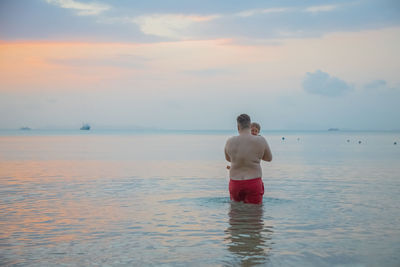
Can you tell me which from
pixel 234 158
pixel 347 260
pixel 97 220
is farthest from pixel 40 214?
pixel 347 260

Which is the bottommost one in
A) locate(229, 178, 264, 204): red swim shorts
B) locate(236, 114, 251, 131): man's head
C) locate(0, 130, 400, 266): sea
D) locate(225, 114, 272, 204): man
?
locate(0, 130, 400, 266): sea

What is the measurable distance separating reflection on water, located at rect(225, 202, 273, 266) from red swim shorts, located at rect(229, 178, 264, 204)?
0.22 m

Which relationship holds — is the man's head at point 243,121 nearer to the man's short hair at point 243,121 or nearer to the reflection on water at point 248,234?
the man's short hair at point 243,121

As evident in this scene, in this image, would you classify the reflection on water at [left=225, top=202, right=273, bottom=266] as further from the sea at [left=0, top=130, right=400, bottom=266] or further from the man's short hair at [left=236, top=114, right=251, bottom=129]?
the man's short hair at [left=236, top=114, right=251, bottom=129]

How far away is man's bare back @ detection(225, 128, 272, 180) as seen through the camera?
1015cm

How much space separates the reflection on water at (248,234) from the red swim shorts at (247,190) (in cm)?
22

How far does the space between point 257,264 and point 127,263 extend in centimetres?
190

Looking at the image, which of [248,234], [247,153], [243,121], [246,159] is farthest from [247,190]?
[248,234]

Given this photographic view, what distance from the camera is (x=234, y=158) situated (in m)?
10.3

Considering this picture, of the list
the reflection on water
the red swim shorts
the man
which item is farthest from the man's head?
the reflection on water

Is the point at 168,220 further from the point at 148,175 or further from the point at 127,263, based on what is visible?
the point at 148,175

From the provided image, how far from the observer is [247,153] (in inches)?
401

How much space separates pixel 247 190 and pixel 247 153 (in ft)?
3.07

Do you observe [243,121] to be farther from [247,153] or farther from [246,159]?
[246,159]
